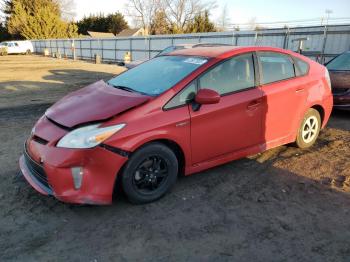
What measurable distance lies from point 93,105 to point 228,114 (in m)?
1.57

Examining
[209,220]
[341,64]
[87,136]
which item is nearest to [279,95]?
[209,220]

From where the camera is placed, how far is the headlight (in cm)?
327

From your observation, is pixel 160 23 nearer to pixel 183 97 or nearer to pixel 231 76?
pixel 231 76

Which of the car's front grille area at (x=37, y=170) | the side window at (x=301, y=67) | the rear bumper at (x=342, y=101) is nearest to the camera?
the car's front grille area at (x=37, y=170)

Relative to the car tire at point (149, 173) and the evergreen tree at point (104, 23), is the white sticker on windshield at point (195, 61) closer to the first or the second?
the car tire at point (149, 173)

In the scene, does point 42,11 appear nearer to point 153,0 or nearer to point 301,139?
point 153,0

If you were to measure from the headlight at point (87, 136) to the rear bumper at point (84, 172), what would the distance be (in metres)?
0.06

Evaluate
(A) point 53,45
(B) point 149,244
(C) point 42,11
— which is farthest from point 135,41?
(C) point 42,11

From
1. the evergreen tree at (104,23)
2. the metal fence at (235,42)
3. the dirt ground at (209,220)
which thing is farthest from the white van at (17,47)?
the dirt ground at (209,220)

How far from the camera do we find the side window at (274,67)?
452 cm

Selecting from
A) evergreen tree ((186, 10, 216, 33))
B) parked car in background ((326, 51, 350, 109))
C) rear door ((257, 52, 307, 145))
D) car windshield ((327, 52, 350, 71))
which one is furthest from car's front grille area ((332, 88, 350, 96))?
evergreen tree ((186, 10, 216, 33))

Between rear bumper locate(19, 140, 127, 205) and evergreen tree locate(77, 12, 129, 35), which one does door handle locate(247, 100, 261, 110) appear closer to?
rear bumper locate(19, 140, 127, 205)

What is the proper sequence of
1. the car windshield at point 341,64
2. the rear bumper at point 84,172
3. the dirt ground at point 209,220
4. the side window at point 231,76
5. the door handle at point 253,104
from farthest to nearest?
1. the car windshield at point 341,64
2. the door handle at point 253,104
3. the side window at point 231,76
4. the rear bumper at point 84,172
5. the dirt ground at point 209,220

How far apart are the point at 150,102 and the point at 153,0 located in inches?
2204
